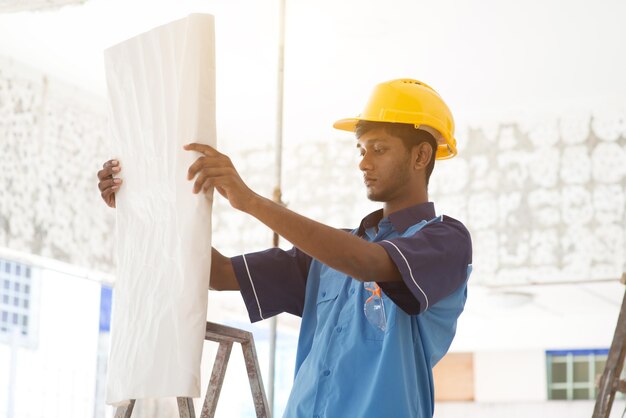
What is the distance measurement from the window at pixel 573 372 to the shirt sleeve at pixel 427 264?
35.2ft

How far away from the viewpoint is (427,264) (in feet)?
6.97

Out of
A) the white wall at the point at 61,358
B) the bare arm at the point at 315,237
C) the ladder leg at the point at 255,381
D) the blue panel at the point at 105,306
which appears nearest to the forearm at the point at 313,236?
the bare arm at the point at 315,237

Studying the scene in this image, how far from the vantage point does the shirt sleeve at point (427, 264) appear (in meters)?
2.10

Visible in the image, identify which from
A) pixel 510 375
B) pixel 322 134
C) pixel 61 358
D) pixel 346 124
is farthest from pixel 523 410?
pixel 346 124

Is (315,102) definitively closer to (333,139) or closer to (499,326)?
(333,139)

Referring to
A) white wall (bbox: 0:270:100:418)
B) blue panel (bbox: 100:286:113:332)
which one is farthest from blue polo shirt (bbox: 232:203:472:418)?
blue panel (bbox: 100:286:113:332)

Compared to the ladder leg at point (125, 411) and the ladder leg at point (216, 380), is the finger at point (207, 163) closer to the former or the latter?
the ladder leg at point (216, 380)

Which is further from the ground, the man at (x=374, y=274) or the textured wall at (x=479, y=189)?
the textured wall at (x=479, y=189)

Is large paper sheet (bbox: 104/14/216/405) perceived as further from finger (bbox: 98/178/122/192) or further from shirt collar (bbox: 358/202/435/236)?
shirt collar (bbox: 358/202/435/236)

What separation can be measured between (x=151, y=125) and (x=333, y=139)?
5.56m

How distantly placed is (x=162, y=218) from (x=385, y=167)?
0.54 metres

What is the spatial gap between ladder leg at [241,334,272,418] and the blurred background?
146 inches

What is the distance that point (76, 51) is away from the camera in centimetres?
687

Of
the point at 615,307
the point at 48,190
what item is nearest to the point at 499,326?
the point at 615,307
